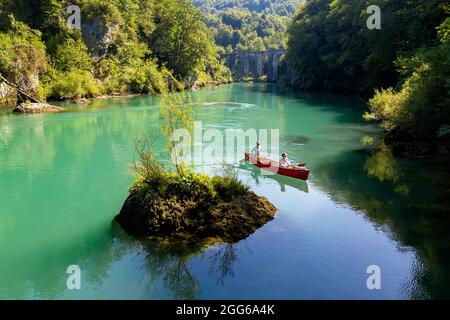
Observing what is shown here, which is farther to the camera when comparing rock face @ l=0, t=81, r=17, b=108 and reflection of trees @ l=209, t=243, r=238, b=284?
rock face @ l=0, t=81, r=17, b=108

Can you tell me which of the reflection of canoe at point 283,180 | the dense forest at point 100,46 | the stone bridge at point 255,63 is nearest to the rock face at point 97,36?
the dense forest at point 100,46

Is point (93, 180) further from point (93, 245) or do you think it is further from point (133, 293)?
point (133, 293)

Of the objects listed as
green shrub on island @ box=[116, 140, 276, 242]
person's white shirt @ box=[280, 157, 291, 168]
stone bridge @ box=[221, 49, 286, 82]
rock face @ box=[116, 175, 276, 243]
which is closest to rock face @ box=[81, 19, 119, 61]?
person's white shirt @ box=[280, 157, 291, 168]

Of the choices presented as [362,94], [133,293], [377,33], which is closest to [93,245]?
[133,293]

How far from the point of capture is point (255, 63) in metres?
133

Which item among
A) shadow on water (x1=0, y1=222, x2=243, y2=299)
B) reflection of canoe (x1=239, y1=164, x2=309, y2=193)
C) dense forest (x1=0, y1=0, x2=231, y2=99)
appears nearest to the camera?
shadow on water (x1=0, y1=222, x2=243, y2=299)

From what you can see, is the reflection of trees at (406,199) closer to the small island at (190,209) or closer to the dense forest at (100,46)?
the small island at (190,209)

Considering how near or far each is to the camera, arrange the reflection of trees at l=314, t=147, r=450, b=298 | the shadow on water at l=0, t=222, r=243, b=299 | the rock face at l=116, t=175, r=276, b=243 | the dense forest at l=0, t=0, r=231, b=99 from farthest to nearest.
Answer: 1. the dense forest at l=0, t=0, r=231, b=99
2. the rock face at l=116, t=175, r=276, b=243
3. the reflection of trees at l=314, t=147, r=450, b=298
4. the shadow on water at l=0, t=222, r=243, b=299

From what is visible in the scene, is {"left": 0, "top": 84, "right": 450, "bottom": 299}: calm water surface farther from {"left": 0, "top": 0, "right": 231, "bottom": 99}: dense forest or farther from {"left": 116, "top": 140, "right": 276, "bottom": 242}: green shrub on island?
{"left": 0, "top": 0, "right": 231, "bottom": 99}: dense forest

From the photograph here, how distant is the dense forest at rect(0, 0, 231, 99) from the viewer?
51.5 meters

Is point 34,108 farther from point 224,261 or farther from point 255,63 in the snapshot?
point 255,63

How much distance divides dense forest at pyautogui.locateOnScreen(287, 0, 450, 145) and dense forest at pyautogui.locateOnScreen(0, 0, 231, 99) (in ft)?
65.4

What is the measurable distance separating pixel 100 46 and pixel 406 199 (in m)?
57.5

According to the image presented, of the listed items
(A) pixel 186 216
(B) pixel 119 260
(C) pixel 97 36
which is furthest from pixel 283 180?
(C) pixel 97 36
